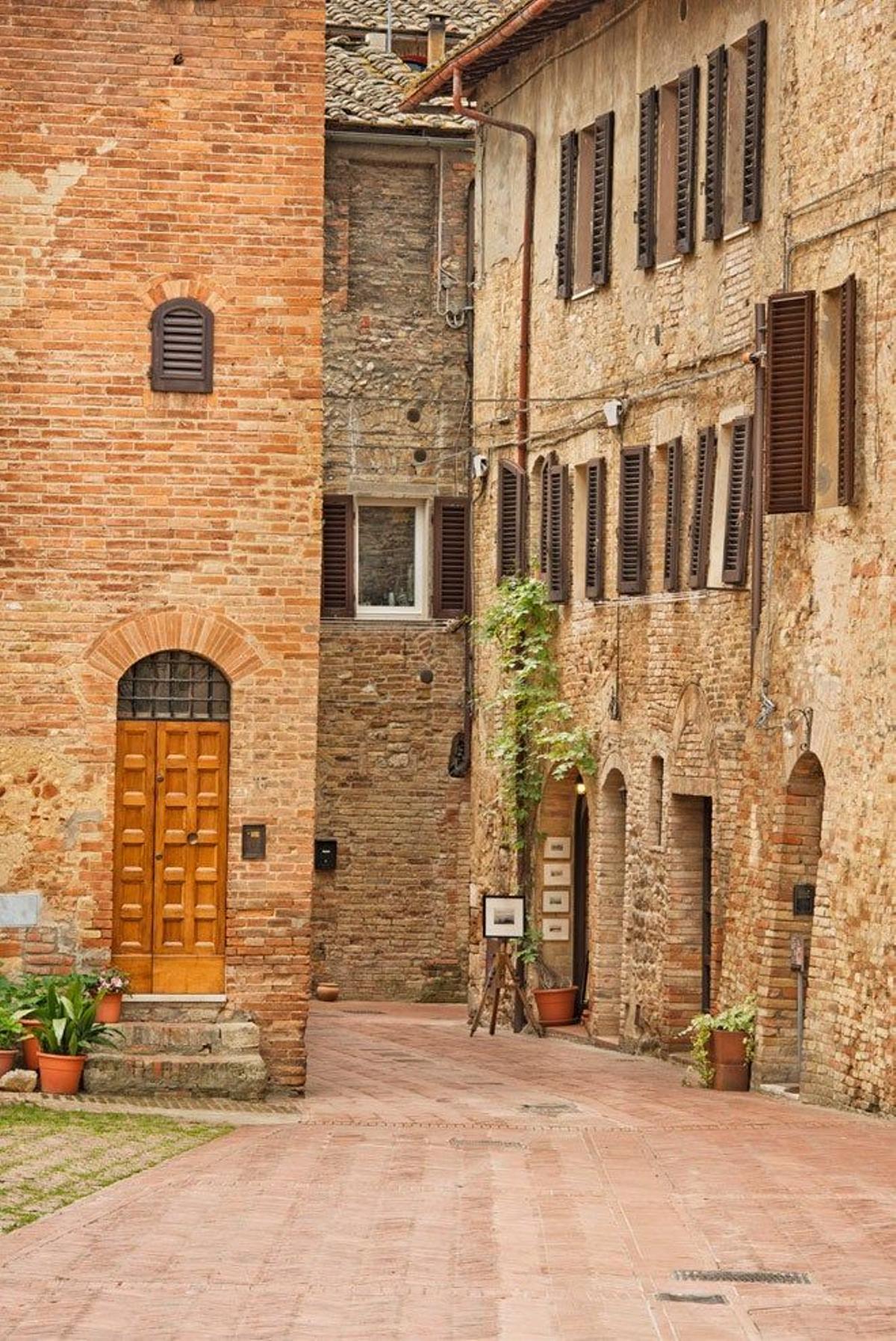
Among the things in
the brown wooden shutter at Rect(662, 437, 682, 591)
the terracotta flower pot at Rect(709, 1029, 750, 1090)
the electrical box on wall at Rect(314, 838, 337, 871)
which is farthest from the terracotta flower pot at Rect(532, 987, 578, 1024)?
the terracotta flower pot at Rect(709, 1029, 750, 1090)

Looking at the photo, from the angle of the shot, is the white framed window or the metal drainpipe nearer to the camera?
the metal drainpipe

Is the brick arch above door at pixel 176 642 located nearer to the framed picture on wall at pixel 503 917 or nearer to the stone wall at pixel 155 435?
the stone wall at pixel 155 435

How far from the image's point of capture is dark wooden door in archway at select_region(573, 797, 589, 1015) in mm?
26797

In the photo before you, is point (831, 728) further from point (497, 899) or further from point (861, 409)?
point (497, 899)

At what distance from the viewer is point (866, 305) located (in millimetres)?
18719

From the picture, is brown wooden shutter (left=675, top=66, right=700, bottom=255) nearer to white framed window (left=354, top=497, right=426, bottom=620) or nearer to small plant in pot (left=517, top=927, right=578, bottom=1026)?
small plant in pot (left=517, top=927, right=578, bottom=1026)

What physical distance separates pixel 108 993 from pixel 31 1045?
2.16ft

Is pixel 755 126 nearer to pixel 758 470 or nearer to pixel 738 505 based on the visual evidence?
pixel 758 470

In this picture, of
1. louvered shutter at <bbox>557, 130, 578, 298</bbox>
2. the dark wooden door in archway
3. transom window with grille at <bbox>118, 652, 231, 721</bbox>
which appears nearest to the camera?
transom window with grille at <bbox>118, 652, 231, 721</bbox>

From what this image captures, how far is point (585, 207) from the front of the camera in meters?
26.0

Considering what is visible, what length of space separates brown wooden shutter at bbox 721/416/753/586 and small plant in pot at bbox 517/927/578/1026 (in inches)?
246

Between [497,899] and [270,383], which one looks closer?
[270,383]

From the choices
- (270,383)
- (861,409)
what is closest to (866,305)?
(861,409)

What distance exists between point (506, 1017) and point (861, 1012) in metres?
9.20
